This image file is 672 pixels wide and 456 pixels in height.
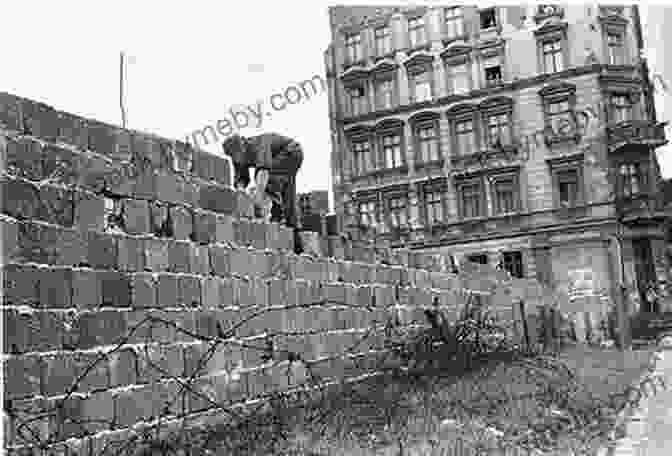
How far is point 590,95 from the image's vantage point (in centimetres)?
3012

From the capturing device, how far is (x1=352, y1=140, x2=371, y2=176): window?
3353 centimetres

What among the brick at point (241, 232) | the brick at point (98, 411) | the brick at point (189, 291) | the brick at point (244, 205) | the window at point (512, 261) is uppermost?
the window at point (512, 261)

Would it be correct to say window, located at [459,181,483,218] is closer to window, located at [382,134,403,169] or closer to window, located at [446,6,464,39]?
window, located at [382,134,403,169]

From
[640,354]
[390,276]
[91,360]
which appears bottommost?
[640,354]

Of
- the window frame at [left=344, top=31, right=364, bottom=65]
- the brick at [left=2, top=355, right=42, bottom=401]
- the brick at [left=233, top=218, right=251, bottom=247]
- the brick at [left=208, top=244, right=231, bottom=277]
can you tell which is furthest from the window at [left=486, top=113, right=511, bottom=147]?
the brick at [left=2, top=355, right=42, bottom=401]

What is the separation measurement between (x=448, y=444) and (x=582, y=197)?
2578 centimetres

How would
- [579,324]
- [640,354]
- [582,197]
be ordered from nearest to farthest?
1. [640,354]
2. [579,324]
3. [582,197]

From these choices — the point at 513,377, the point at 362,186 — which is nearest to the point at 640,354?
the point at 513,377

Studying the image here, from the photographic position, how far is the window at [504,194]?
A: 30.9 meters

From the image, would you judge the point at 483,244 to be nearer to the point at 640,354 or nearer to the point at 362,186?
the point at 362,186

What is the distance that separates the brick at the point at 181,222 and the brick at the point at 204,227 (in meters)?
0.07

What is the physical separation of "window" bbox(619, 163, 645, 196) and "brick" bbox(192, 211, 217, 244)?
86.5 ft

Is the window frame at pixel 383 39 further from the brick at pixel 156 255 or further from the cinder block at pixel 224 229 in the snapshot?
the brick at pixel 156 255

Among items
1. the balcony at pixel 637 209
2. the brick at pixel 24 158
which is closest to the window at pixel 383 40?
the balcony at pixel 637 209
